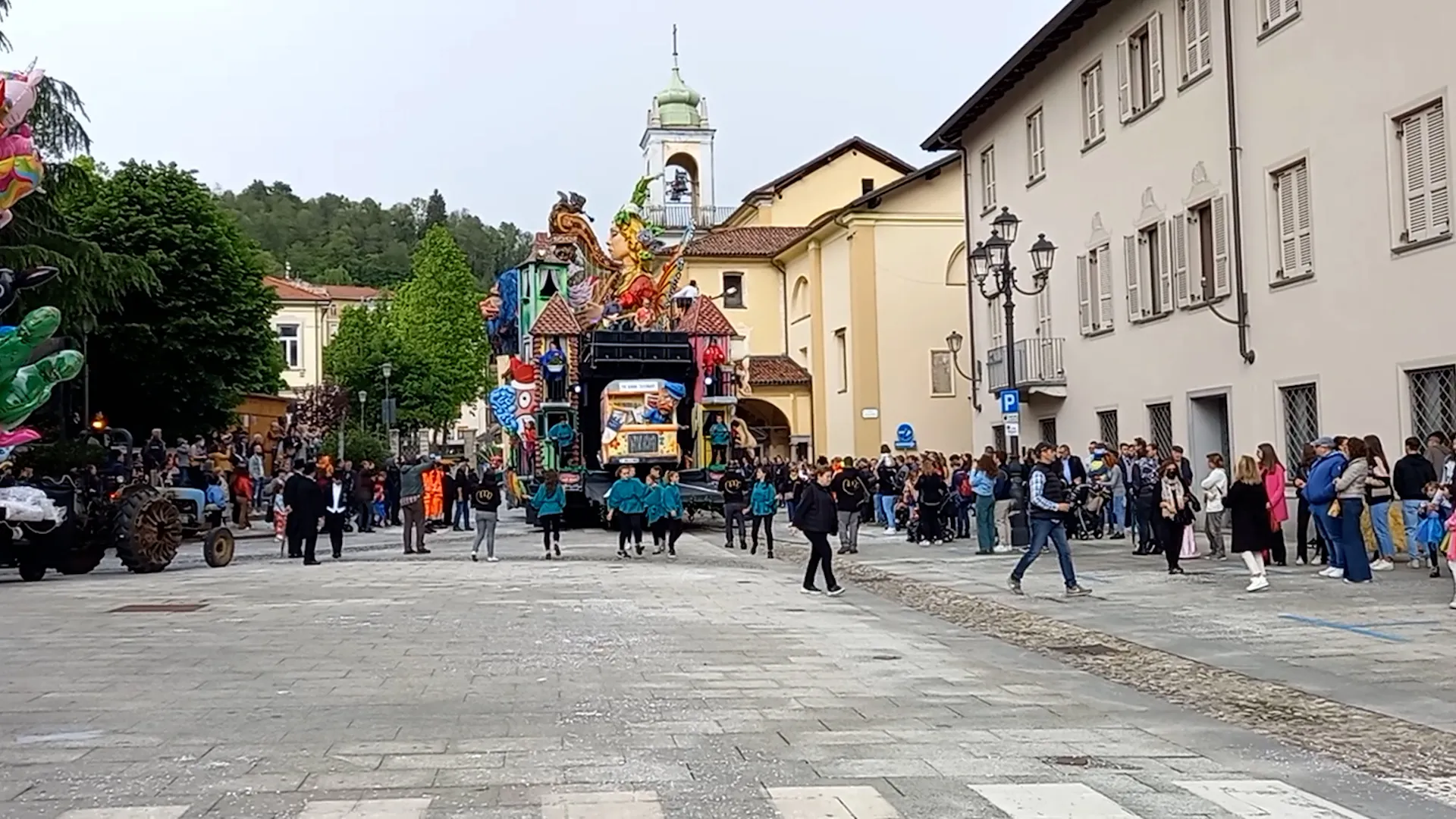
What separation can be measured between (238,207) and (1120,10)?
3412 inches

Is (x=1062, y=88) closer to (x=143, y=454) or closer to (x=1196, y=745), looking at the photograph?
(x=143, y=454)

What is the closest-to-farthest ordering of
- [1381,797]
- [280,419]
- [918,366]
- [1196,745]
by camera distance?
[1381,797]
[1196,745]
[918,366]
[280,419]

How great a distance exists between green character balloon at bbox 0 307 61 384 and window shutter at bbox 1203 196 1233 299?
54.8ft

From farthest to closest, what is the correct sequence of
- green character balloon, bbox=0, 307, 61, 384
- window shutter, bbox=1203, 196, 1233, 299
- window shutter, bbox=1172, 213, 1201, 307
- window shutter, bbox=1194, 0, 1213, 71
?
window shutter, bbox=1172, 213, 1201, 307, window shutter, bbox=1194, 0, 1213, 71, window shutter, bbox=1203, 196, 1233, 299, green character balloon, bbox=0, 307, 61, 384

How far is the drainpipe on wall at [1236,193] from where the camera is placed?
74.9 ft

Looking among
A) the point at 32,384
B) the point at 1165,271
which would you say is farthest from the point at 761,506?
the point at 32,384

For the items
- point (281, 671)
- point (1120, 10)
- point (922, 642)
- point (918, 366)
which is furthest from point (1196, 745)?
point (918, 366)

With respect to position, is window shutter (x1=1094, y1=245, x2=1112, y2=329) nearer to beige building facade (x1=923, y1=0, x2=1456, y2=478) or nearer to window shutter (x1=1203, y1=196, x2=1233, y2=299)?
beige building facade (x1=923, y1=0, x2=1456, y2=478)

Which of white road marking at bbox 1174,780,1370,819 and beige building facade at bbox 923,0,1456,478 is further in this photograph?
beige building facade at bbox 923,0,1456,478

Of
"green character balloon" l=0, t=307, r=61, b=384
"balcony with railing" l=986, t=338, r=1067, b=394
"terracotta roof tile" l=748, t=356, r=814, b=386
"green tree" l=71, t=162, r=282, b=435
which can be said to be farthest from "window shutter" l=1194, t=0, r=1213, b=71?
"terracotta roof tile" l=748, t=356, r=814, b=386

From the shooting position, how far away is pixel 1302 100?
2091 centimetres

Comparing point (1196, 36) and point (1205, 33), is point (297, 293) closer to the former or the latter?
point (1196, 36)

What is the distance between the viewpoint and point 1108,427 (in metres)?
29.1

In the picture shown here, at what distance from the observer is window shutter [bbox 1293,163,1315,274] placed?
21.0m
